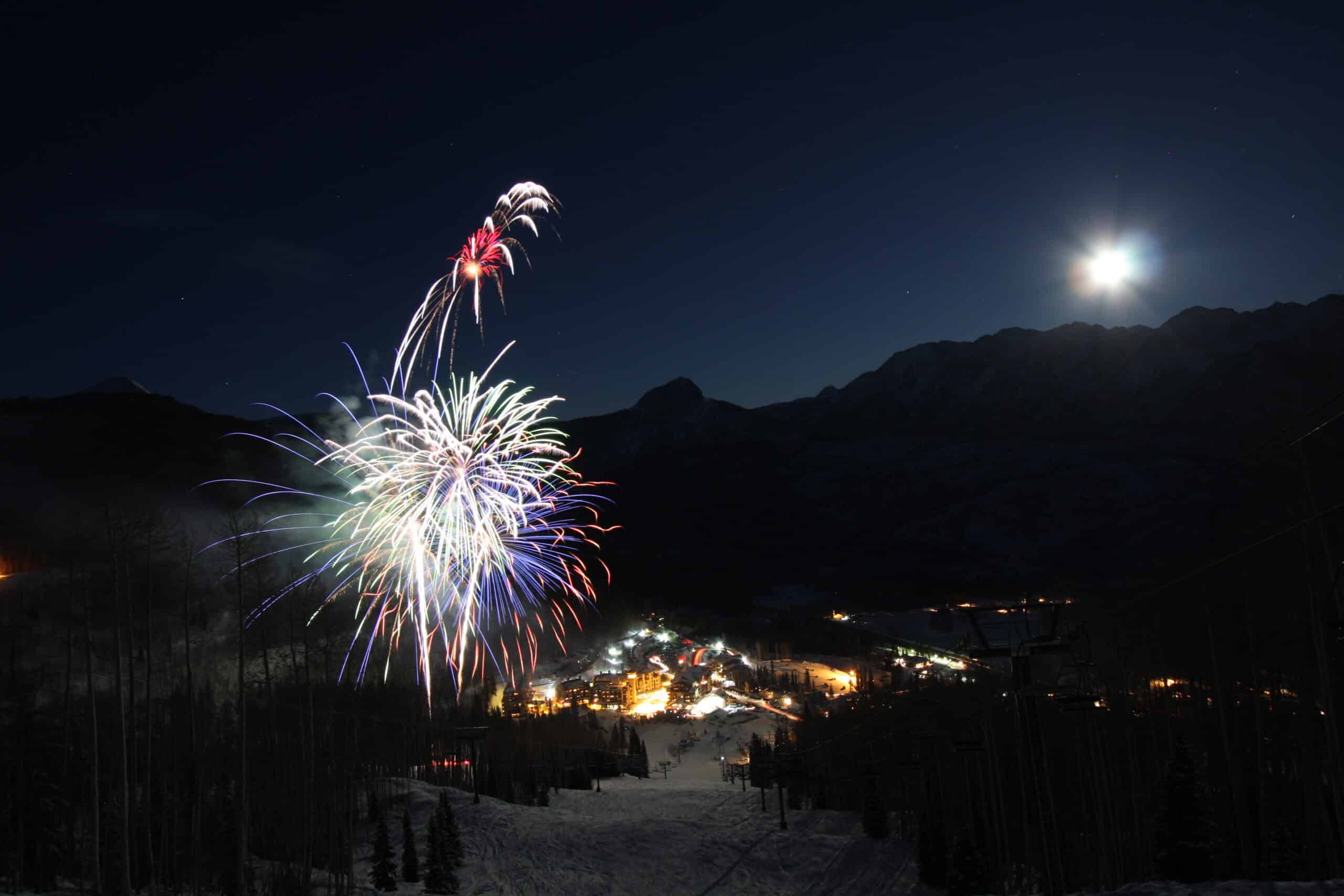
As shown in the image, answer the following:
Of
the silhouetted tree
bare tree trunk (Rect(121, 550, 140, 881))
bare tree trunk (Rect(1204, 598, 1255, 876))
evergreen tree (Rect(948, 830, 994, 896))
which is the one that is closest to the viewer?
bare tree trunk (Rect(121, 550, 140, 881))

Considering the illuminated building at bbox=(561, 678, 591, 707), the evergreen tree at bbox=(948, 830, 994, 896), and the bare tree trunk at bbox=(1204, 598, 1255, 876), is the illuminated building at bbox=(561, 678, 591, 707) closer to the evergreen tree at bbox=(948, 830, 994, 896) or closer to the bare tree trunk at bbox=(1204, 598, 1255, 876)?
the evergreen tree at bbox=(948, 830, 994, 896)

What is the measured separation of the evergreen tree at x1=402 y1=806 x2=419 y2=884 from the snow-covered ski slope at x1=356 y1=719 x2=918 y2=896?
1.83 metres

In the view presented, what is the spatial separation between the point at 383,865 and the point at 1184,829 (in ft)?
110

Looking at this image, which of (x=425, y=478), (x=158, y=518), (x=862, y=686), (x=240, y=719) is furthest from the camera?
(x=862, y=686)

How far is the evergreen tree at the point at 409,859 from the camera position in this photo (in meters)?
40.7

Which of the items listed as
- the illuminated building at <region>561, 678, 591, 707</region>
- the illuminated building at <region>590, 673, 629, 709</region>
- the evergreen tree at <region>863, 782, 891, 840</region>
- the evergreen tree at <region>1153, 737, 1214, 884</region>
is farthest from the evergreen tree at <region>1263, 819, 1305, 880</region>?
the illuminated building at <region>590, 673, 629, 709</region>

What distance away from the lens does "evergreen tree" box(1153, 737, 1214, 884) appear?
29.7 meters

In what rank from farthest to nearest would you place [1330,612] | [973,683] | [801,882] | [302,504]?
[302,504], [973,683], [801,882], [1330,612]

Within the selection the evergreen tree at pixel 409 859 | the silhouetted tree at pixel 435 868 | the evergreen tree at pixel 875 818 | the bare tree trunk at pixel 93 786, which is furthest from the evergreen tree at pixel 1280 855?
the bare tree trunk at pixel 93 786

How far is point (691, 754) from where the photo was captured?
94.7m

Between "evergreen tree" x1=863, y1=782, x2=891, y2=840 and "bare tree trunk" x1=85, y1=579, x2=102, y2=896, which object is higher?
"bare tree trunk" x1=85, y1=579, x2=102, y2=896

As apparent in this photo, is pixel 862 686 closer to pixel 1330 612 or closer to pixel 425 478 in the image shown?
pixel 425 478

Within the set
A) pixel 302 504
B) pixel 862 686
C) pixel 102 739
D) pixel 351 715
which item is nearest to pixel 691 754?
pixel 862 686

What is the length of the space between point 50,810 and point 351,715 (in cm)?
1583
